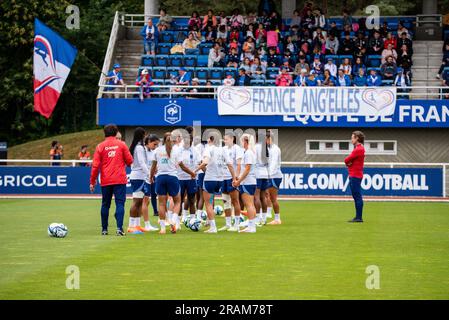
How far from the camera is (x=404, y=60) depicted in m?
38.2

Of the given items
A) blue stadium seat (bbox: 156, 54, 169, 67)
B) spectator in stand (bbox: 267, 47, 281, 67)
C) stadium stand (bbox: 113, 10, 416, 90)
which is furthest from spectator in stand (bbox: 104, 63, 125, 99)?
spectator in stand (bbox: 267, 47, 281, 67)

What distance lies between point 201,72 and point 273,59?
2.96 m

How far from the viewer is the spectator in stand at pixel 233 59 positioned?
126 feet

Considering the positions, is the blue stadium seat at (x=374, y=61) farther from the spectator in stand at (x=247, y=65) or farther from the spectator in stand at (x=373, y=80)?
the spectator in stand at (x=247, y=65)

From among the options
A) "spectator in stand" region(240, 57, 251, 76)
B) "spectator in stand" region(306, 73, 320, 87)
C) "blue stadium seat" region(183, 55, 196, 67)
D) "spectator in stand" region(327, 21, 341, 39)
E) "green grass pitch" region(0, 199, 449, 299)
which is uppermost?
"spectator in stand" region(327, 21, 341, 39)

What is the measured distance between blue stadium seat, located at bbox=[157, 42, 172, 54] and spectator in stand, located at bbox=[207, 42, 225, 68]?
242 cm

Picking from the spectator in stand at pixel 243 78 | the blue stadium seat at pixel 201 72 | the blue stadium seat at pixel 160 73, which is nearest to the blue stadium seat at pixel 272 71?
the spectator in stand at pixel 243 78

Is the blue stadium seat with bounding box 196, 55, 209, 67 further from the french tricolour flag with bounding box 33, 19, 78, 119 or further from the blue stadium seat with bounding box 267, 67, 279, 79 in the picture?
the french tricolour flag with bounding box 33, 19, 78, 119

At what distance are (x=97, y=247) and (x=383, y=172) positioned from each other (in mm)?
20055

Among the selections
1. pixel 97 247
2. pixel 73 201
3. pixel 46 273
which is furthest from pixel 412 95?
pixel 46 273

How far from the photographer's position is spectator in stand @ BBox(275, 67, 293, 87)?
37.2 metres

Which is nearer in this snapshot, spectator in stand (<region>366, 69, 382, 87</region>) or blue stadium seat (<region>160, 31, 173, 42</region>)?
spectator in stand (<region>366, 69, 382, 87</region>)

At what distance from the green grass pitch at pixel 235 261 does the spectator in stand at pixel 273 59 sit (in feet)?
52.6

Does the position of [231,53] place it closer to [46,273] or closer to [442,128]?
[442,128]
